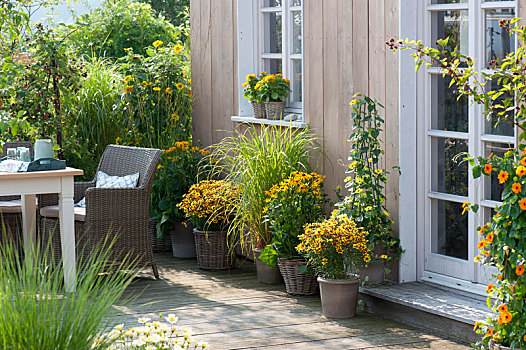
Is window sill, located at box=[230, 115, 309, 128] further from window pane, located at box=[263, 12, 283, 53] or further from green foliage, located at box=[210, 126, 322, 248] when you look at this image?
window pane, located at box=[263, 12, 283, 53]

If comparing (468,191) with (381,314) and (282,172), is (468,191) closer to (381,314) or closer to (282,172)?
(381,314)

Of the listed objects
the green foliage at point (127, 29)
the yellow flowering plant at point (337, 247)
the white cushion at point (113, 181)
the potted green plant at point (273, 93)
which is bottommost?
the yellow flowering plant at point (337, 247)

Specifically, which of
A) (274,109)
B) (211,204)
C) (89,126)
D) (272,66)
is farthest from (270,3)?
(89,126)

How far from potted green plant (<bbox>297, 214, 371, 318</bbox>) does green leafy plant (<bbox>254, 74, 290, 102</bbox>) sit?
1.50 m

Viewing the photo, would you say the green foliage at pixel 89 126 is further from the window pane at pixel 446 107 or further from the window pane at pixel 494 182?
the window pane at pixel 494 182

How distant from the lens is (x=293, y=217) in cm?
536

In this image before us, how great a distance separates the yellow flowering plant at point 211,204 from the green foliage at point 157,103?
103 cm

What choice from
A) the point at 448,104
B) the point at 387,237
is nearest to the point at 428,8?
the point at 448,104

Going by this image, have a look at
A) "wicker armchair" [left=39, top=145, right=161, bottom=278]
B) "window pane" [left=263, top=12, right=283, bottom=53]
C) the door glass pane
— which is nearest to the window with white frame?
"window pane" [left=263, top=12, right=283, bottom=53]

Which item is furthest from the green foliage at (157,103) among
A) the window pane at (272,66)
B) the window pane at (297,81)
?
the window pane at (297,81)

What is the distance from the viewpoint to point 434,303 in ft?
14.9

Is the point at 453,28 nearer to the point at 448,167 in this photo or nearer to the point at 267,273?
the point at 448,167

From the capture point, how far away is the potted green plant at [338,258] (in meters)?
4.73

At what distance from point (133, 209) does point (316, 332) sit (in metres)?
1.80
